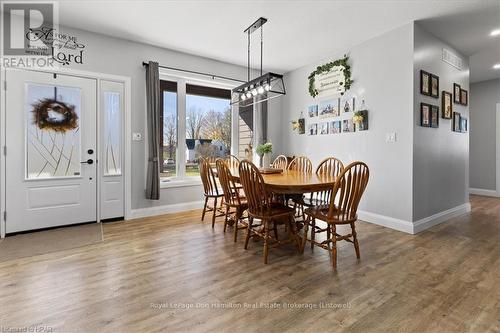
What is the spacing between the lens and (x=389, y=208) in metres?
3.64

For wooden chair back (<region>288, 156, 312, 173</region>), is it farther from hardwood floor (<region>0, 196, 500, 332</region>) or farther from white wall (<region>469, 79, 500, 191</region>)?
white wall (<region>469, 79, 500, 191</region>)

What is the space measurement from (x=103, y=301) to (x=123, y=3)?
3044 millimetres

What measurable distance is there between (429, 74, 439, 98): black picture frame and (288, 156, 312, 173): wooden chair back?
76.4 inches

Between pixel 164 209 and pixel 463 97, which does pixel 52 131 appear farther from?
pixel 463 97

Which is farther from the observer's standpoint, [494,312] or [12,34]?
[12,34]

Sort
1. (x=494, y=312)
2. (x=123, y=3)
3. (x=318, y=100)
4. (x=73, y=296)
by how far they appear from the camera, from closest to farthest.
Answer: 1. (x=494, y=312)
2. (x=73, y=296)
3. (x=123, y=3)
4. (x=318, y=100)

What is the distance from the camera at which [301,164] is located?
4008 mm

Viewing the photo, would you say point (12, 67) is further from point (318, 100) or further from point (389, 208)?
point (389, 208)

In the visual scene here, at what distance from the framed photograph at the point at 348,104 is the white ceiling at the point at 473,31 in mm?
1274

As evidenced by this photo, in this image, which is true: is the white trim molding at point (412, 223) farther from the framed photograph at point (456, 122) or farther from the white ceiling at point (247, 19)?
the white ceiling at point (247, 19)

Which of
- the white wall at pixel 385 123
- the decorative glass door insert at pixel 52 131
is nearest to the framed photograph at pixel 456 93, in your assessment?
the white wall at pixel 385 123

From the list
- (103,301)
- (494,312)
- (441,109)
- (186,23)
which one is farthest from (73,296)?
(441,109)

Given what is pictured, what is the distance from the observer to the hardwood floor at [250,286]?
162 centimetres

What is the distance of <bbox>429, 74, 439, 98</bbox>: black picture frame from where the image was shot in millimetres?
3612
